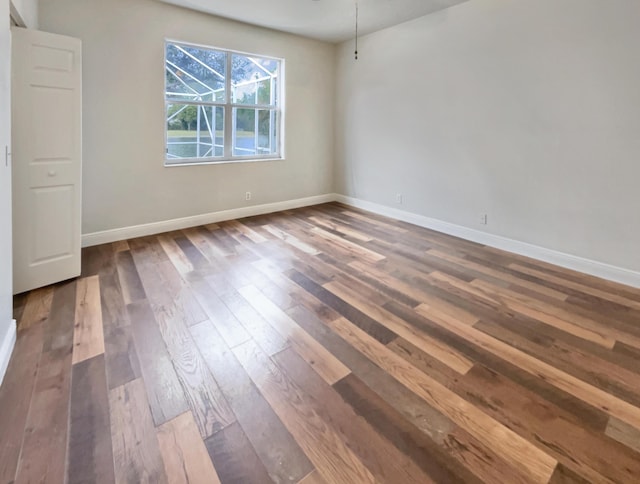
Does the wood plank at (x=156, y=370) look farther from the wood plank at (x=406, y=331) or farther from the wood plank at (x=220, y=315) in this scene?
the wood plank at (x=406, y=331)

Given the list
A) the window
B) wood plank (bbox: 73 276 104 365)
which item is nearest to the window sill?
the window

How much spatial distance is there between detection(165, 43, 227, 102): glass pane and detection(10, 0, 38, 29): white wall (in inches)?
52.0

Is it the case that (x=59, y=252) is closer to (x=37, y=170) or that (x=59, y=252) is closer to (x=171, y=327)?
(x=37, y=170)

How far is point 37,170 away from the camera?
9.01 feet

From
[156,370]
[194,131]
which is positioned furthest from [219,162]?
[156,370]

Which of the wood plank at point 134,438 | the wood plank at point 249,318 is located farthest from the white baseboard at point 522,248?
the wood plank at point 134,438

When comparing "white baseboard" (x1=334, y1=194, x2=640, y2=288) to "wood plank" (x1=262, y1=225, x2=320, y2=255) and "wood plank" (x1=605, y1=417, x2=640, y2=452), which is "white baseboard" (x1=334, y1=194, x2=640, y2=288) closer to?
"wood plank" (x1=262, y1=225, x2=320, y2=255)

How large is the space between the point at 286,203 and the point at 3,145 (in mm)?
3992

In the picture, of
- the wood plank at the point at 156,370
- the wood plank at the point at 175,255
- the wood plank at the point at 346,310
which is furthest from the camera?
the wood plank at the point at 175,255

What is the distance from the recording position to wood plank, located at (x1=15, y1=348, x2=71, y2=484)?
4.40ft

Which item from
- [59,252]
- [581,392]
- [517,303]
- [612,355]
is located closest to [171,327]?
[59,252]

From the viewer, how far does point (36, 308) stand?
2.55m

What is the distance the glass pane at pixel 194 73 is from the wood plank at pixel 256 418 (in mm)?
3544

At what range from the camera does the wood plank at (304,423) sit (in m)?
1.38
